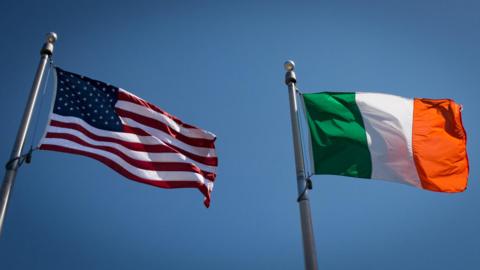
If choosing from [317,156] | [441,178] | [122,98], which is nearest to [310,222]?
[317,156]

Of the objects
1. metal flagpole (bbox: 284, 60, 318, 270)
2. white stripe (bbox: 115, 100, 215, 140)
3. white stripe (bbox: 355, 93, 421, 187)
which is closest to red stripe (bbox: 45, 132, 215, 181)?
white stripe (bbox: 115, 100, 215, 140)

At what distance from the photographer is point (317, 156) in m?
11.5

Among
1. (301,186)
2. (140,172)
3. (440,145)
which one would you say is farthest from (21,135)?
(440,145)

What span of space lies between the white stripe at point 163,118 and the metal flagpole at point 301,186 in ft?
8.28

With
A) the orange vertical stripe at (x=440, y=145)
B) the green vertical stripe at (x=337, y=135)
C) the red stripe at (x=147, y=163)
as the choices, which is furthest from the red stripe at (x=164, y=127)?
the orange vertical stripe at (x=440, y=145)

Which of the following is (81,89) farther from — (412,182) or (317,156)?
(412,182)

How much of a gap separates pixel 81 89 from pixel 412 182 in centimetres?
825

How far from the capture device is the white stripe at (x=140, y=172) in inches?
424

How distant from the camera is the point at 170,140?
42.1 feet

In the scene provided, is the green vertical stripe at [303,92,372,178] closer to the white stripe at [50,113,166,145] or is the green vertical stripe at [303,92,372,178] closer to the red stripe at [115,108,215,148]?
the red stripe at [115,108,215,148]

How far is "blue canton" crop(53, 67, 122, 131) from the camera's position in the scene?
11.7m

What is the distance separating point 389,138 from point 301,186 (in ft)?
10.9

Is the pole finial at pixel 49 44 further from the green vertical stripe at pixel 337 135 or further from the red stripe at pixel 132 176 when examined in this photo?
the green vertical stripe at pixel 337 135

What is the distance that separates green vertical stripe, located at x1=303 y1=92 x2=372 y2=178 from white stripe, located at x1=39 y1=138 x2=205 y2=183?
10.2ft
